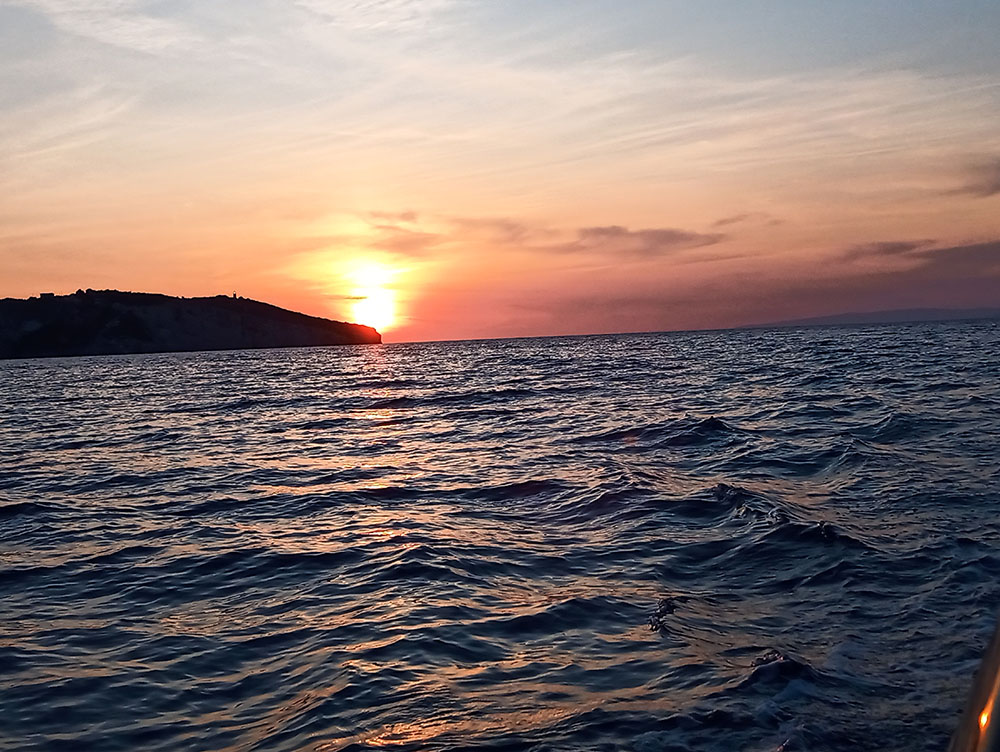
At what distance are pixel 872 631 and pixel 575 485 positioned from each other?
786 cm

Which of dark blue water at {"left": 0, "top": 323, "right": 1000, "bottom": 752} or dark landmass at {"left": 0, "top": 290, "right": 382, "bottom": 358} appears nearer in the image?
dark blue water at {"left": 0, "top": 323, "right": 1000, "bottom": 752}

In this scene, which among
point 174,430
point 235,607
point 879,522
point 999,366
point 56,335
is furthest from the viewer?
point 56,335

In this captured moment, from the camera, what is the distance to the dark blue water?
6078mm

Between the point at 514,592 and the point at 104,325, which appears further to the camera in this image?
the point at 104,325

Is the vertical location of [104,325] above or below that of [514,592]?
above

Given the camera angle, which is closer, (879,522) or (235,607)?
(235,607)

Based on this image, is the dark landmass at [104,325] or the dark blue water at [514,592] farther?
the dark landmass at [104,325]

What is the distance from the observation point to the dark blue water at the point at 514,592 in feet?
Answer: 19.9

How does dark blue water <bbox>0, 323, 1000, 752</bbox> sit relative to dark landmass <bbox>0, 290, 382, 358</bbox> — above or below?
below

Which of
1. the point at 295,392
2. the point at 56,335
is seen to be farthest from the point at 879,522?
the point at 56,335

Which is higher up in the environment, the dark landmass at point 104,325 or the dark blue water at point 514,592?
the dark landmass at point 104,325

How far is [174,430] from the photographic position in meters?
27.5

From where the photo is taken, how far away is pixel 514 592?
9.08 metres

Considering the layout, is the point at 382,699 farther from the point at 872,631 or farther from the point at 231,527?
the point at 231,527
